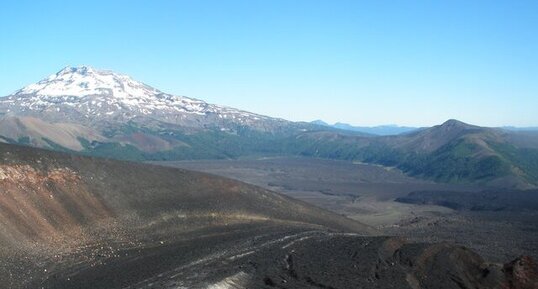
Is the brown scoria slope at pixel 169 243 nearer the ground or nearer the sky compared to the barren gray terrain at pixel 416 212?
nearer the sky

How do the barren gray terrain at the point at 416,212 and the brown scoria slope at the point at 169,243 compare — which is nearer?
the brown scoria slope at the point at 169,243

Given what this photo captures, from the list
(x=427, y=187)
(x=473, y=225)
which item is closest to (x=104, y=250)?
(x=473, y=225)

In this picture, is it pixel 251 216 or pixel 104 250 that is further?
pixel 251 216

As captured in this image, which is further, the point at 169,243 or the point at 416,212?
the point at 416,212

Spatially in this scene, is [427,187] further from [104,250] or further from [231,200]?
[104,250]

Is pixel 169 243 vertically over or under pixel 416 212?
over

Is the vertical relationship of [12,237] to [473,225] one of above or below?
above

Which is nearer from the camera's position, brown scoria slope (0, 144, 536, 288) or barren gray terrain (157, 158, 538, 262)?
brown scoria slope (0, 144, 536, 288)

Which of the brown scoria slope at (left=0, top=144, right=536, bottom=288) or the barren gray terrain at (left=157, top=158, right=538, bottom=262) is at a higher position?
the brown scoria slope at (left=0, top=144, right=536, bottom=288)
